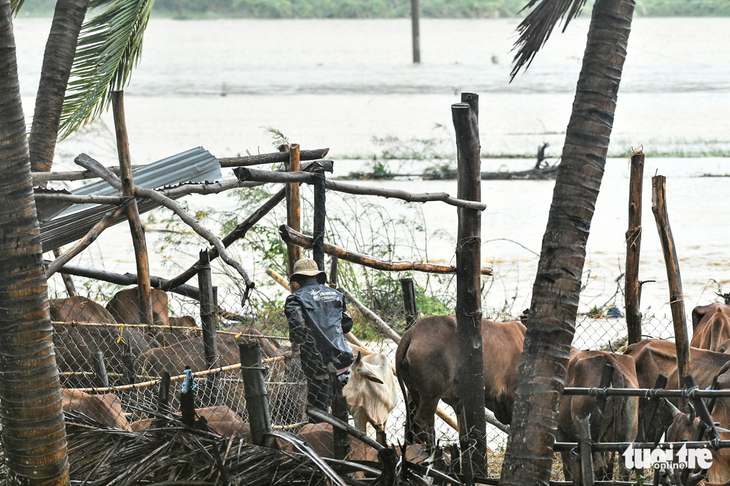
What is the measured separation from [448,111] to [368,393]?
96.2ft

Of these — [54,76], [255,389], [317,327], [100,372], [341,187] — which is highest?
[54,76]

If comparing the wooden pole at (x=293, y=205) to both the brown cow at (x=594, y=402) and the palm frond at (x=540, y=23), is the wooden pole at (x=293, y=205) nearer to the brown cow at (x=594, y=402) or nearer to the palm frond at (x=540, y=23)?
the brown cow at (x=594, y=402)

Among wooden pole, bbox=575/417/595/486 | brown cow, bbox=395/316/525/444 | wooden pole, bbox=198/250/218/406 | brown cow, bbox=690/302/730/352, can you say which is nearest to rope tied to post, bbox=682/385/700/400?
wooden pole, bbox=575/417/595/486

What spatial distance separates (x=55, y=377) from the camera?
4.32 meters

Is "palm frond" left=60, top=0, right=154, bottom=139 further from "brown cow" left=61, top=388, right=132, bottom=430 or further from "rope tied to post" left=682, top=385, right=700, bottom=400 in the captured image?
"rope tied to post" left=682, top=385, right=700, bottom=400

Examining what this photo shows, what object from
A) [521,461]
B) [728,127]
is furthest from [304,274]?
[728,127]

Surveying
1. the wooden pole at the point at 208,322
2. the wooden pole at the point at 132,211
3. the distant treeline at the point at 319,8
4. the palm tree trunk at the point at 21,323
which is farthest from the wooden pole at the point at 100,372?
the distant treeline at the point at 319,8

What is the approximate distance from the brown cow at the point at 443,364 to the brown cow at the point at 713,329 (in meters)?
1.50

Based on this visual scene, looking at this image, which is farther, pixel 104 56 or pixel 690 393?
pixel 104 56

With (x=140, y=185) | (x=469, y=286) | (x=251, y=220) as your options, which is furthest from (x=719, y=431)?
(x=140, y=185)

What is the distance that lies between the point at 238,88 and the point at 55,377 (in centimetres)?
3934

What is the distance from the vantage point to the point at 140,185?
7.48m

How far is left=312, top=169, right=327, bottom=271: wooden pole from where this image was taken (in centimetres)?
635

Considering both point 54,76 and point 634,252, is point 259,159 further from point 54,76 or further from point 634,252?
point 634,252
